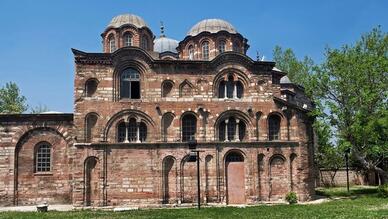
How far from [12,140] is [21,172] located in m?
1.96

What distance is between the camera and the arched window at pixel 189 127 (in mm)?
24828

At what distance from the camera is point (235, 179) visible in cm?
2477

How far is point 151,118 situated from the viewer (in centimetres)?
2439

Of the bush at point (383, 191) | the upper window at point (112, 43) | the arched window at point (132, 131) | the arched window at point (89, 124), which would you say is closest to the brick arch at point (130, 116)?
the arched window at point (132, 131)

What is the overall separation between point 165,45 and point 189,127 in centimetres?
1446

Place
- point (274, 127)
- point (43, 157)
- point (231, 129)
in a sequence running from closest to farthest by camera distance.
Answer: point (43, 157) → point (231, 129) → point (274, 127)

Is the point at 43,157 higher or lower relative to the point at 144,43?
lower

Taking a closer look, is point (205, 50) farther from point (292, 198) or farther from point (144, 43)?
point (292, 198)

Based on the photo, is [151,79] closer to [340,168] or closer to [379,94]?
[379,94]

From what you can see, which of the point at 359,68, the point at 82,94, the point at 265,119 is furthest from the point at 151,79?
the point at 359,68

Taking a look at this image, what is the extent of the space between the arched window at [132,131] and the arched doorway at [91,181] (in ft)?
6.48

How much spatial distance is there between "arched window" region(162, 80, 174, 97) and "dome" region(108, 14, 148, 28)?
746 centimetres

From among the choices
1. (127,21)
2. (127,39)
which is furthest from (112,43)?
(127,21)

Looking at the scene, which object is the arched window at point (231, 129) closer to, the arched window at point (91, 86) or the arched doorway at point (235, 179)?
the arched doorway at point (235, 179)
